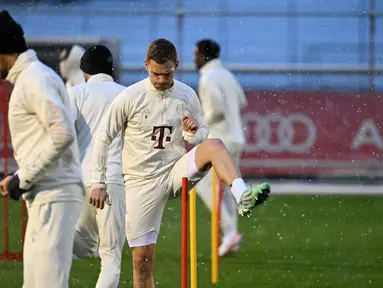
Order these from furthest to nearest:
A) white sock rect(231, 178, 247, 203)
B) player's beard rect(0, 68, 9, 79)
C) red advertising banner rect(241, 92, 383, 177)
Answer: red advertising banner rect(241, 92, 383, 177) → white sock rect(231, 178, 247, 203) → player's beard rect(0, 68, 9, 79)

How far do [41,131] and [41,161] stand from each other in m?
0.18

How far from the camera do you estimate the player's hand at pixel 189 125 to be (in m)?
7.05

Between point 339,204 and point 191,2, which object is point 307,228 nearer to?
point 339,204

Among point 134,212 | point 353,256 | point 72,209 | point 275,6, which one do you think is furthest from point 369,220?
point 72,209

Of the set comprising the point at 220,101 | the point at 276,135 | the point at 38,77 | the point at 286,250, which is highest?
the point at 38,77

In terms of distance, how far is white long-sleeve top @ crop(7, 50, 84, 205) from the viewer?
541 centimetres

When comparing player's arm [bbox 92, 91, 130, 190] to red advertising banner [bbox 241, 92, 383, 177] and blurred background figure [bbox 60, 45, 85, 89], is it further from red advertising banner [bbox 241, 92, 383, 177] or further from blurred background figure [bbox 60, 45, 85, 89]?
red advertising banner [bbox 241, 92, 383, 177]

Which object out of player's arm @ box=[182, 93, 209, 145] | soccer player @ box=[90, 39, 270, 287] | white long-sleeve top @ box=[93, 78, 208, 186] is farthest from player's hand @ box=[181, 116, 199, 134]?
white long-sleeve top @ box=[93, 78, 208, 186]

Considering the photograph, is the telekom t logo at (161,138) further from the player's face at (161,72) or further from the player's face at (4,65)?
the player's face at (4,65)

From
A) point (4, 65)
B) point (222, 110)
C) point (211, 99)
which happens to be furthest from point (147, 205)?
point (222, 110)

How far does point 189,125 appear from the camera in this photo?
7.04 m

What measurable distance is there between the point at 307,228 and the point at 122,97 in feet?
26.2

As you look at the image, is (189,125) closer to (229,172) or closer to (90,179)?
(229,172)

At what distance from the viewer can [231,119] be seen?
1253 cm
